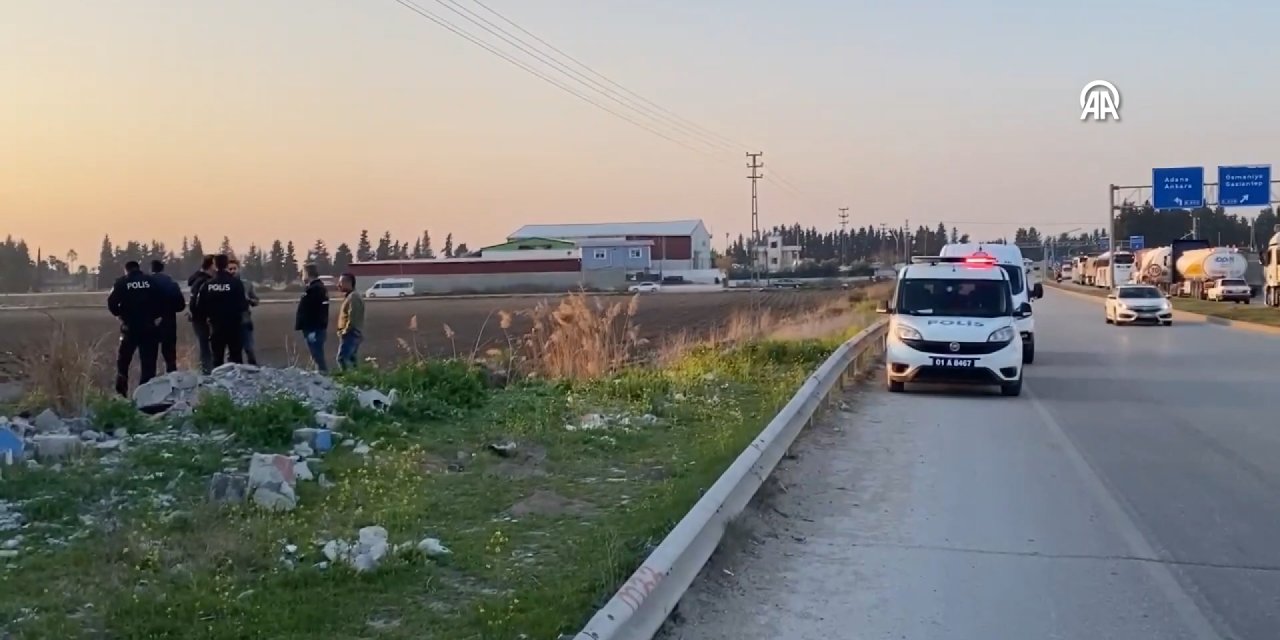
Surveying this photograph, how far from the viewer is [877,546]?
265 inches

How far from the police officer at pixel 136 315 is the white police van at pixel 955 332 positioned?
31.1 feet

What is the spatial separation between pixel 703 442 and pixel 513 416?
6.99 ft

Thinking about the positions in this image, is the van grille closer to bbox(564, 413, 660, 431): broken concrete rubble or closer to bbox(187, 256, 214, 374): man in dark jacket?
bbox(564, 413, 660, 431): broken concrete rubble

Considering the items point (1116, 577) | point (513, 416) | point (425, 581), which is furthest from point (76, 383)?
point (1116, 577)

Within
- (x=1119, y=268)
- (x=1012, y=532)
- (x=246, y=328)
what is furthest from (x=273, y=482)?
(x=1119, y=268)

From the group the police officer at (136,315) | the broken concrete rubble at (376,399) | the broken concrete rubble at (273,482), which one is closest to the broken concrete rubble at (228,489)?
the broken concrete rubble at (273,482)

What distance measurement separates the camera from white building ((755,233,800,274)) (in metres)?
121

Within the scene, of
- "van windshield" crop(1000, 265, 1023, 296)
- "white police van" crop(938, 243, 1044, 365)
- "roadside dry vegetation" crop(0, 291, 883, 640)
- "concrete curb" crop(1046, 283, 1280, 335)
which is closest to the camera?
"roadside dry vegetation" crop(0, 291, 883, 640)

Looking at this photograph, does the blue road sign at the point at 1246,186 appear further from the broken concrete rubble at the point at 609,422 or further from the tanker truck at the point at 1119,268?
the broken concrete rubble at the point at 609,422

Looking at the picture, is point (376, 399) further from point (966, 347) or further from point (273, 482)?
point (966, 347)

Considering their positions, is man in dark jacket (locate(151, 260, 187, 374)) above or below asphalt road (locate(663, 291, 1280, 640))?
above

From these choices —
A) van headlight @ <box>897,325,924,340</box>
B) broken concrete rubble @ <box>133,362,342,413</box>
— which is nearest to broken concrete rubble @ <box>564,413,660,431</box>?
broken concrete rubble @ <box>133,362,342,413</box>

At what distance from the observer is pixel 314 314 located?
48.5 feet

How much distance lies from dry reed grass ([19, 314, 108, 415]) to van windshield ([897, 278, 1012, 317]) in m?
10.5
